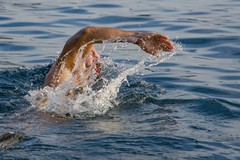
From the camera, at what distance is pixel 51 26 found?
1385 cm

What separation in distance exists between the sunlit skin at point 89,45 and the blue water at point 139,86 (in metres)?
0.53

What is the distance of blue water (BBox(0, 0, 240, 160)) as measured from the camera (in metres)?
6.48

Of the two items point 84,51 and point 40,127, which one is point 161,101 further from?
point 40,127

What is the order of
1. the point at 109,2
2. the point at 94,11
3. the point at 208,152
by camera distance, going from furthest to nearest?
the point at 109,2 < the point at 94,11 < the point at 208,152

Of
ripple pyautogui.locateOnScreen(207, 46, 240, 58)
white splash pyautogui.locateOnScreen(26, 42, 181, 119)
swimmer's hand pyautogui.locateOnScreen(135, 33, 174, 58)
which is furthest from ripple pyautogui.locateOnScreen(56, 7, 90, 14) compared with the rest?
swimmer's hand pyautogui.locateOnScreen(135, 33, 174, 58)

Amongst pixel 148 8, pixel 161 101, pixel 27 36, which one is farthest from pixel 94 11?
pixel 161 101

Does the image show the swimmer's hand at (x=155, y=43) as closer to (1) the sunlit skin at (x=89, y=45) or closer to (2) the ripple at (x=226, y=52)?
(1) the sunlit skin at (x=89, y=45)

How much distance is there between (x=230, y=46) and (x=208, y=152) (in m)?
5.59

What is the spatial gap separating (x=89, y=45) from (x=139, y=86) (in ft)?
5.19

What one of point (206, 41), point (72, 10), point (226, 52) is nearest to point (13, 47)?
point (206, 41)

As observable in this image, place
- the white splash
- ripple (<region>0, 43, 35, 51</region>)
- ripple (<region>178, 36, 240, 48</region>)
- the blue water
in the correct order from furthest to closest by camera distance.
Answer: ripple (<region>178, 36, 240, 48</region>) < ripple (<region>0, 43, 35, 51</region>) < the white splash < the blue water

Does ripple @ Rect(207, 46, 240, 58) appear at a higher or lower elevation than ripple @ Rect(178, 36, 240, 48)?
lower

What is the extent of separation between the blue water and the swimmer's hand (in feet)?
2.48

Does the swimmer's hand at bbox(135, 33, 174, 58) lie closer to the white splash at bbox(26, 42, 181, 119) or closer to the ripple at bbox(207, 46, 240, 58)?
the white splash at bbox(26, 42, 181, 119)
